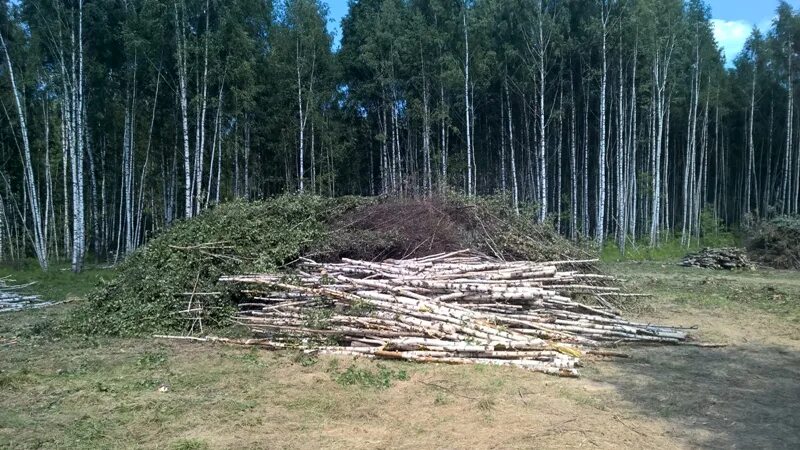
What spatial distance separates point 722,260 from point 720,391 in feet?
42.8

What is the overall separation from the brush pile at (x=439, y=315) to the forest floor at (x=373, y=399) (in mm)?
239

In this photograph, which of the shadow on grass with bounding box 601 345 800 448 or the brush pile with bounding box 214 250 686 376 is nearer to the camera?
the shadow on grass with bounding box 601 345 800 448

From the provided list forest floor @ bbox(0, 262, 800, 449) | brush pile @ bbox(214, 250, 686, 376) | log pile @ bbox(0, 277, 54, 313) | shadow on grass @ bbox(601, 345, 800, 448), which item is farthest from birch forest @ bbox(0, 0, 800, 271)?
forest floor @ bbox(0, 262, 800, 449)

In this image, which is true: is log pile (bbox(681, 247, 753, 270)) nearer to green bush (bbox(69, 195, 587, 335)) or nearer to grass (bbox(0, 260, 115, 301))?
green bush (bbox(69, 195, 587, 335))

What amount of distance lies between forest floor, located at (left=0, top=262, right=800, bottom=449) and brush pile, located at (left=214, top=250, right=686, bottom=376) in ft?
0.78

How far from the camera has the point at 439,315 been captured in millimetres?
6453

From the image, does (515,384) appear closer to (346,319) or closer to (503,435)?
(503,435)

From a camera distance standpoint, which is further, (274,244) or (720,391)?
(274,244)

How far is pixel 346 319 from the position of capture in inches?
256

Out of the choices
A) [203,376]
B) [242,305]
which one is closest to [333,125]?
[242,305]

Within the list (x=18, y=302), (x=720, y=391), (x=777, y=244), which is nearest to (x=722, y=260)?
(x=777, y=244)

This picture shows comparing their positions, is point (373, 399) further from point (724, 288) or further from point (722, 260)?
point (722, 260)

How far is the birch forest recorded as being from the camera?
18.4 meters

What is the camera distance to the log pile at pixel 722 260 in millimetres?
16266
